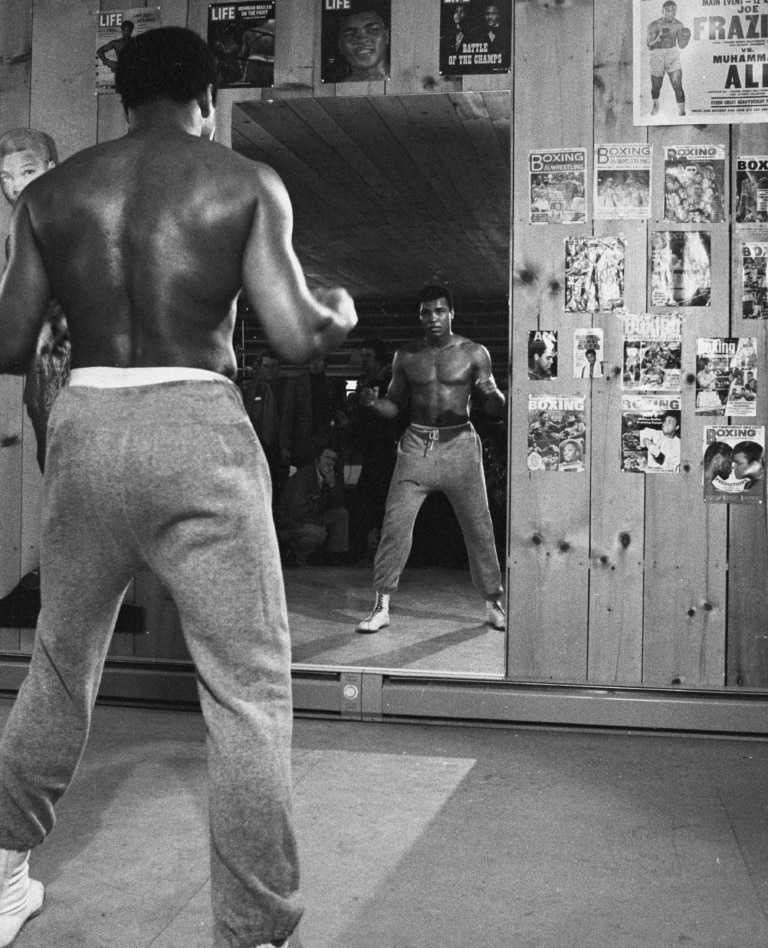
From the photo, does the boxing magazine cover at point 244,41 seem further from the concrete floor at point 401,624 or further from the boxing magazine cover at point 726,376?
→ the concrete floor at point 401,624

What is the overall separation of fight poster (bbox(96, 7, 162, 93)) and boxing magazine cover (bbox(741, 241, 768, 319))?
2.35 m

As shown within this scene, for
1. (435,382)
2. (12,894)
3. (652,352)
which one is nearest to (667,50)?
(652,352)

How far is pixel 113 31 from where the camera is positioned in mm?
3896

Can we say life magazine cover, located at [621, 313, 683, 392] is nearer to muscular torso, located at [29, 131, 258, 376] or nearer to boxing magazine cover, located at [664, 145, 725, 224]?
boxing magazine cover, located at [664, 145, 725, 224]

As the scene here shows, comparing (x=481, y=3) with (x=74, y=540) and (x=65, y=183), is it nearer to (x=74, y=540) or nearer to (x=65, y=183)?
(x=65, y=183)

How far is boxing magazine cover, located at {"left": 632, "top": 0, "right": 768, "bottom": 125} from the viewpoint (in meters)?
3.50

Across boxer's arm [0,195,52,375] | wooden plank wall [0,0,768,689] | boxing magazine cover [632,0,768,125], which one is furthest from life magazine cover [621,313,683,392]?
boxer's arm [0,195,52,375]

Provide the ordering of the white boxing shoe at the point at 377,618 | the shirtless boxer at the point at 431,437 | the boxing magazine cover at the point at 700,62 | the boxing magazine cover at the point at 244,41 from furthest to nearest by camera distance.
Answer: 1. the white boxing shoe at the point at 377,618
2. the shirtless boxer at the point at 431,437
3. the boxing magazine cover at the point at 244,41
4. the boxing magazine cover at the point at 700,62

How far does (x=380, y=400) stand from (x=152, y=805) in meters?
2.29

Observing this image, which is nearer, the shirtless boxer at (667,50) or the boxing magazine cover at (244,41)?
the shirtless boxer at (667,50)

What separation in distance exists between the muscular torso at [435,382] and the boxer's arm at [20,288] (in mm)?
2804

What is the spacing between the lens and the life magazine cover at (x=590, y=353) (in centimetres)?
362

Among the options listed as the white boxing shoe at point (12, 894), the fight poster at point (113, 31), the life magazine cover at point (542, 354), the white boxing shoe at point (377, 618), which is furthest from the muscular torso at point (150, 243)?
the white boxing shoe at point (377, 618)

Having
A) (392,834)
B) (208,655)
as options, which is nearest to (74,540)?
(208,655)
